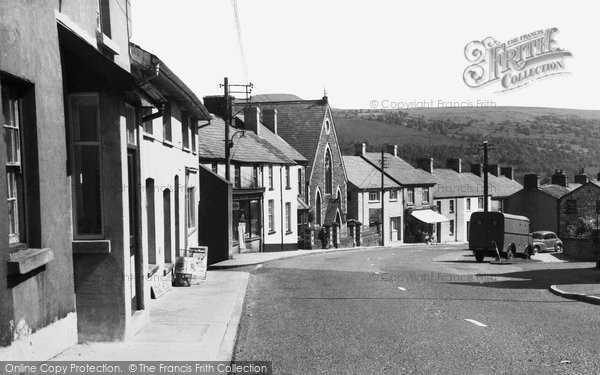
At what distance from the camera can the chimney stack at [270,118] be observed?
184 feet

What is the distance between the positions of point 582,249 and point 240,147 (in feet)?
69.6

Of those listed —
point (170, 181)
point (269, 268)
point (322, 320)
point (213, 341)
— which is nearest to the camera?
point (213, 341)

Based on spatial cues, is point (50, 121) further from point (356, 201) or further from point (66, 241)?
point (356, 201)

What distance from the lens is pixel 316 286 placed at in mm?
19656

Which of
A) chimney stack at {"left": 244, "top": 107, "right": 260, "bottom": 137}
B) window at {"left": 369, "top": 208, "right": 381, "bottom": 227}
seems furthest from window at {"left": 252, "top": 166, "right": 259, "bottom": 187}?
window at {"left": 369, "top": 208, "right": 381, "bottom": 227}

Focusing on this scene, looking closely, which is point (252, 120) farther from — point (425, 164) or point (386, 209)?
point (425, 164)

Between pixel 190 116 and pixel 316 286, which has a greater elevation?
pixel 190 116

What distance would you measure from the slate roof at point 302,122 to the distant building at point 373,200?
6870 mm

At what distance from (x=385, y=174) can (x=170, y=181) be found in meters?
49.8

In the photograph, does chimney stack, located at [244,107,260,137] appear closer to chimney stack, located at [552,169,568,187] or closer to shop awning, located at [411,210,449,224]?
shop awning, located at [411,210,449,224]

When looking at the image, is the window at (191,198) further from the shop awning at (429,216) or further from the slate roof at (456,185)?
the slate roof at (456,185)

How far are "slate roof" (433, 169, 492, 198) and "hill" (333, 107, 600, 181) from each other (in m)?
32.5

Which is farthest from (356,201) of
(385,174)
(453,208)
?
(453,208)

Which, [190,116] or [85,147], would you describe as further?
[190,116]
